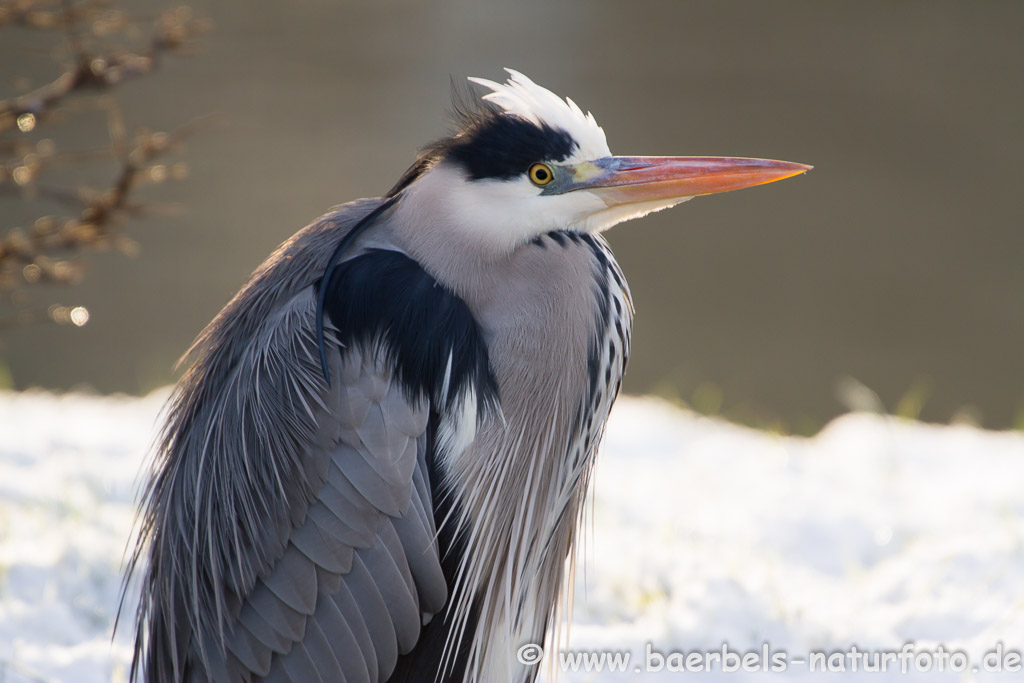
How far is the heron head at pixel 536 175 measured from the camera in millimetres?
1962

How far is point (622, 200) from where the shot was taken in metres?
Answer: 2.03

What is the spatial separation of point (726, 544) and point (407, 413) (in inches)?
58.2

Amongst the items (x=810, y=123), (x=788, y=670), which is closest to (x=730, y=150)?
(x=810, y=123)

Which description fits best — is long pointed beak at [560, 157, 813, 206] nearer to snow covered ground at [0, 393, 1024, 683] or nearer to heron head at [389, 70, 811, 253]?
heron head at [389, 70, 811, 253]

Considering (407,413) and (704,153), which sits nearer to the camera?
(407,413)

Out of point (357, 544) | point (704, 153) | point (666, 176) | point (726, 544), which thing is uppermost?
point (666, 176)

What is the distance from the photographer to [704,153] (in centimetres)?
945

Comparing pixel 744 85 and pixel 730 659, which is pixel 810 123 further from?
pixel 730 659

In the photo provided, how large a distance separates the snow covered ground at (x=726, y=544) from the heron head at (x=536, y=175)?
107 cm

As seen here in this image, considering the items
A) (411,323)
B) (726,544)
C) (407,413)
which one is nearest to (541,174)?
(411,323)

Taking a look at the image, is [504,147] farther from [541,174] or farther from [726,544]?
[726,544]

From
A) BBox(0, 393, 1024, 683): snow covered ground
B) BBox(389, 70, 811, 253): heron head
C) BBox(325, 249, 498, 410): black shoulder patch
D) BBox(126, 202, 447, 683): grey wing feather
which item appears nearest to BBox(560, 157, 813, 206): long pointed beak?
BBox(389, 70, 811, 253): heron head

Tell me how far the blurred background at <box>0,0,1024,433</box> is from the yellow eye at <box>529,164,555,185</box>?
4889 mm

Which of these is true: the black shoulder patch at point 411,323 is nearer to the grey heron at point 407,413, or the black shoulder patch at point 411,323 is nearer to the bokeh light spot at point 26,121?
the grey heron at point 407,413
